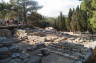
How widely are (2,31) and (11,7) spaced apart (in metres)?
13.3

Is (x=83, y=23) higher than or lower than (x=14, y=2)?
lower

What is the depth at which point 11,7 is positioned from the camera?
24.6m

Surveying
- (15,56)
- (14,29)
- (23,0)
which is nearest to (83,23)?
(23,0)

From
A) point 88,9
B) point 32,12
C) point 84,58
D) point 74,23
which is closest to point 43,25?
point 32,12

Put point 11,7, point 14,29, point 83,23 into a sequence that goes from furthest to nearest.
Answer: point 83,23 < point 11,7 < point 14,29

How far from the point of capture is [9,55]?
594cm

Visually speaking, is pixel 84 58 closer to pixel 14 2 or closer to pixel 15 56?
pixel 15 56

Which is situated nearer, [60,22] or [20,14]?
[20,14]

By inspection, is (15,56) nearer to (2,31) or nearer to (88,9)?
(2,31)

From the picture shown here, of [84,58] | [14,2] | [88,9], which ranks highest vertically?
[14,2]

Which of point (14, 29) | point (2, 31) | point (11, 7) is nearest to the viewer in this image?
point (2, 31)

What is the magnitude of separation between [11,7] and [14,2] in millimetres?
1073

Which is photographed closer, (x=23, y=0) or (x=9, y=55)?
(x=9, y=55)

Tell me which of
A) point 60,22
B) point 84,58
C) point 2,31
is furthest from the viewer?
point 60,22
